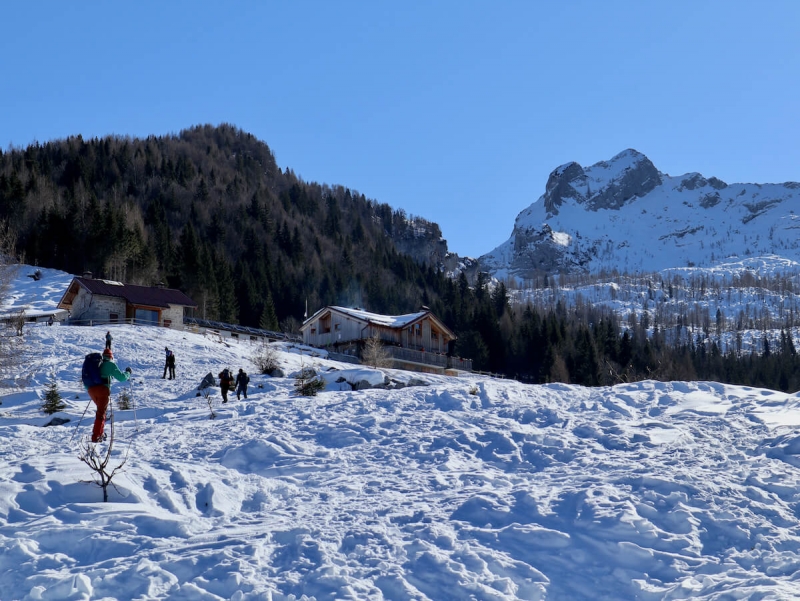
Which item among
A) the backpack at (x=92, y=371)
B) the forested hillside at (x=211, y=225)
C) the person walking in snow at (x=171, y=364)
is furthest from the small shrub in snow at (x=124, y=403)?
the forested hillside at (x=211, y=225)

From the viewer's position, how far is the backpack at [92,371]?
13.3 meters

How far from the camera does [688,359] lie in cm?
9512

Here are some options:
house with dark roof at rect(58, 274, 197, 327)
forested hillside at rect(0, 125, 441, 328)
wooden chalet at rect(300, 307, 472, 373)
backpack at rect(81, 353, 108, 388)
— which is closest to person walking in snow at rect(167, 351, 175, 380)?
backpack at rect(81, 353, 108, 388)

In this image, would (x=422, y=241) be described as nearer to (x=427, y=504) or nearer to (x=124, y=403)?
(x=124, y=403)

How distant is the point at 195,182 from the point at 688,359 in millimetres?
77741

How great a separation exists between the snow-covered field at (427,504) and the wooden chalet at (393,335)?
37.6 m

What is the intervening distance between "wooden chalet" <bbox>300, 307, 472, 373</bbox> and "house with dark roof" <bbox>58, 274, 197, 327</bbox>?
32.9 ft

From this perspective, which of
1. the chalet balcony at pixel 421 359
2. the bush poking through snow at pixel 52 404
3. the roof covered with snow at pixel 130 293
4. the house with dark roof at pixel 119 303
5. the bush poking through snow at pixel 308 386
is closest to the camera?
the bush poking through snow at pixel 52 404

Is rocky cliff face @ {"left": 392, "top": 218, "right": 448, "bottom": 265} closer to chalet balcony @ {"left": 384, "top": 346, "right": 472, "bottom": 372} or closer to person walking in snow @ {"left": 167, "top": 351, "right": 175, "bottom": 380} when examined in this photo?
chalet balcony @ {"left": 384, "top": 346, "right": 472, "bottom": 372}

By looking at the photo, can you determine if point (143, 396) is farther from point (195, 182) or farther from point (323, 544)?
point (195, 182)

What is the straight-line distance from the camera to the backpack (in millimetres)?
13289

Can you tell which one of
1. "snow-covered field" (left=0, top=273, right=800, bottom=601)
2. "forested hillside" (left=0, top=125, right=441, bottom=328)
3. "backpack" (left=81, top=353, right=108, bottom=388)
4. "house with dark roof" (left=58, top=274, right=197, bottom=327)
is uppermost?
"forested hillside" (left=0, top=125, right=441, bottom=328)

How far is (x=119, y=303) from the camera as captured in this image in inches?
2108

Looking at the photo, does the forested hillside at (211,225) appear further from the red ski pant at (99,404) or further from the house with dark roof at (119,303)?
the red ski pant at (99,404)
